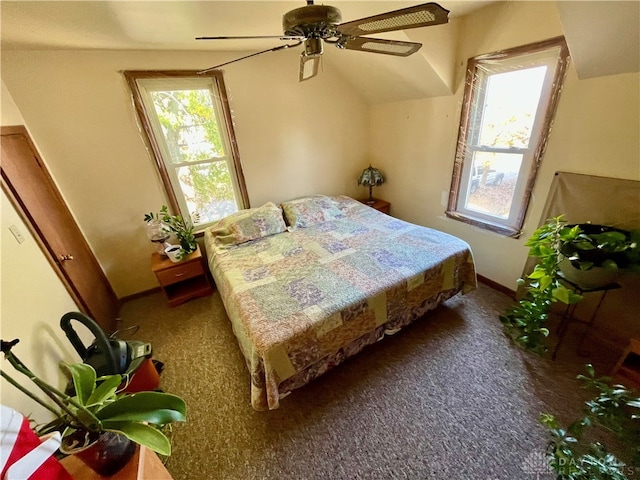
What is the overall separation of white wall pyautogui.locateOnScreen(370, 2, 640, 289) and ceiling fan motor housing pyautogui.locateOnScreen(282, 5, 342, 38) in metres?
1.65

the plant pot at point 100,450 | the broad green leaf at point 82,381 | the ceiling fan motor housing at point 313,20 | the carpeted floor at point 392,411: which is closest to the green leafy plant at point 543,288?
the carpeted floor at point 392,411

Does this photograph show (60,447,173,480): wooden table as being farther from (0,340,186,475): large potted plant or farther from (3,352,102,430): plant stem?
(3,352,102,430): plant stem

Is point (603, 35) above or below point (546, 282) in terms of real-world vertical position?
above

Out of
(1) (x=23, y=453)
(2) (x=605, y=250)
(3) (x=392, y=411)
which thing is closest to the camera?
(1) (x=23, y=453)

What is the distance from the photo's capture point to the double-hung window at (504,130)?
179 centimetres

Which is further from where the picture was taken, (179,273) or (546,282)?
(179,273)

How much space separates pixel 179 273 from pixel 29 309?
44.8 inches

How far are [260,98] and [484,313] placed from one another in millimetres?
2964

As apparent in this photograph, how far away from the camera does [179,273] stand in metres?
2.44

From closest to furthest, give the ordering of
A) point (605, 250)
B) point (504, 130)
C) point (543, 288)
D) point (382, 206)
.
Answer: point (605, 250), point (543, 288), point (504, 130), point (382, 206)

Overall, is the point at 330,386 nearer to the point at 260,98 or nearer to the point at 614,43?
the point at 614,43

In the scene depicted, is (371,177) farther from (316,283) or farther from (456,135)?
(316,283)

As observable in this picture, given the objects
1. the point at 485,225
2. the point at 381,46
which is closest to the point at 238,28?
the point at 381,46

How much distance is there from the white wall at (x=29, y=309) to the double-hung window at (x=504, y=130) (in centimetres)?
324
